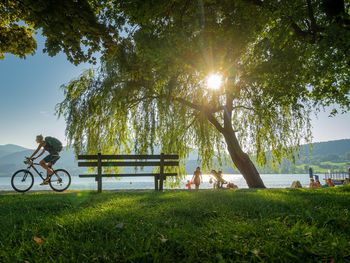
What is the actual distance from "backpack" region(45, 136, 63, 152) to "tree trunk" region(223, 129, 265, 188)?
8.62m

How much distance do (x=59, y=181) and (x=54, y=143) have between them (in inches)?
73.1

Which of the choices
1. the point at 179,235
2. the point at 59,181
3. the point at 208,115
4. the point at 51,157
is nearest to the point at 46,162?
the point at 51,157

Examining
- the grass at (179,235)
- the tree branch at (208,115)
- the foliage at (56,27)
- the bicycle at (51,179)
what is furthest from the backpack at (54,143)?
the tree branch at (208,115)

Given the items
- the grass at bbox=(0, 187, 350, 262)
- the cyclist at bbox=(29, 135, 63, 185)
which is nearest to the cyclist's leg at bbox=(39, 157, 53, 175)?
the cyclist at bbox=(29, 135, 63, 185)

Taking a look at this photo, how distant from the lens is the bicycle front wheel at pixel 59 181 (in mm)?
11734

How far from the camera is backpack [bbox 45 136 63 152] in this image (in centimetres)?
1070

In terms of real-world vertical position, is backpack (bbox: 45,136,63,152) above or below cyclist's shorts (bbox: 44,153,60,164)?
above

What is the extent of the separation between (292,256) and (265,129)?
13100 millimetres

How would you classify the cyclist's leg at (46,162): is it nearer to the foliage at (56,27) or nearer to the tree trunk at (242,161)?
the foliage at (56,27)

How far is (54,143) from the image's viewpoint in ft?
35.6

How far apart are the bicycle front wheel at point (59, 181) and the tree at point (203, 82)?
2797 millimetres

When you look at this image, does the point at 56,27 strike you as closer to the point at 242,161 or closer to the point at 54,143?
the point at 54,143

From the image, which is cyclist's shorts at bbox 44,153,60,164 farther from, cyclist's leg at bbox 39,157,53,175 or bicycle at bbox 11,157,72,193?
bicycle at bbox 11,157,72,193

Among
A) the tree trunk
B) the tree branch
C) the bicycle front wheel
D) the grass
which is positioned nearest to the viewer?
the grass
